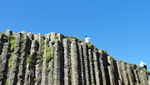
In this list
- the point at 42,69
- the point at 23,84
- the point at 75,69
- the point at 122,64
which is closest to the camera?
the point at 23,84

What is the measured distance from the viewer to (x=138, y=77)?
32.7 metres

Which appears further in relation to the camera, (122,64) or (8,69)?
(122,64)

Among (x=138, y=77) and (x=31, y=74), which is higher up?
(x=138, y=77)

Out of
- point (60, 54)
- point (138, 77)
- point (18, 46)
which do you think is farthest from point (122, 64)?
point (18, 46)

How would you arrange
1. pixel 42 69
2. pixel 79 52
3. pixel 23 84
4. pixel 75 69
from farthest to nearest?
pixel 79 52, pixel 75 69, pixel 42 69, pixel 23 84

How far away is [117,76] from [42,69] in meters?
12.5

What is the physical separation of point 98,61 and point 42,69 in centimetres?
866

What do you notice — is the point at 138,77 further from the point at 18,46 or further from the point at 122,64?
the point at 18,46

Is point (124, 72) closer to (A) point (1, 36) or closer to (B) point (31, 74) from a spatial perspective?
(B) point (31, 74)

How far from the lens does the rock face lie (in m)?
20.0

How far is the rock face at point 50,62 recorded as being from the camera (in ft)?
65.6

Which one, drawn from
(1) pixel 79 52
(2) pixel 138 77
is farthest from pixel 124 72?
(1) pixel 79 52

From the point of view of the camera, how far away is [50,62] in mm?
21953

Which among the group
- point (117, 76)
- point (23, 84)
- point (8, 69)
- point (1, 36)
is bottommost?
point (23, 84)
